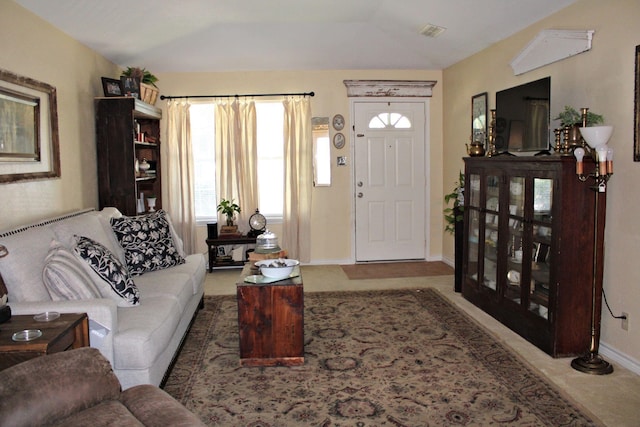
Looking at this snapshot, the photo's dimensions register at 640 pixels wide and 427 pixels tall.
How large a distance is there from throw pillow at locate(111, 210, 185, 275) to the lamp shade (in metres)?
3.12

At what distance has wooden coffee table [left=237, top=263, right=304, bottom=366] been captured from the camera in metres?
3.26

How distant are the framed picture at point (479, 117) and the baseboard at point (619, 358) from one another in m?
2.45

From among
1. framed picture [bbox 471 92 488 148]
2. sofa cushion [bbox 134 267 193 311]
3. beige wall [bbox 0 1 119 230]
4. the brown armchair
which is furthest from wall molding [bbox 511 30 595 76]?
beige wall [bbox 0 1 119 230]

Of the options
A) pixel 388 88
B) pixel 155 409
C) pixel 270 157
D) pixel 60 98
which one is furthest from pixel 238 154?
→ pixel 155 409

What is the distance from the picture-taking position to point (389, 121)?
6.48 m

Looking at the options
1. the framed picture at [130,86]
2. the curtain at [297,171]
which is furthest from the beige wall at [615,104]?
the framed picture at [130,86]

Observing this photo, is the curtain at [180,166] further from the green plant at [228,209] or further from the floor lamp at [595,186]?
the floor lamp at [595,186]

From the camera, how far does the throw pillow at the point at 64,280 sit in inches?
108

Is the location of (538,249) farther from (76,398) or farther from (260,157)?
(260,157)

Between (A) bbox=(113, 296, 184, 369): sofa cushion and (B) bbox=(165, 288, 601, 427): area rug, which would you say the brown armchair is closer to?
(A) bbox=(113, 296, 184, 369): sofa cushion

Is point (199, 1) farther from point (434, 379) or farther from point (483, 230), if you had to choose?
point (434, 379)

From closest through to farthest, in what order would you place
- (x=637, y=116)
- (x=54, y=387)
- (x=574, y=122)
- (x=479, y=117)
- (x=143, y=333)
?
(x=54, y=387), (x=143, y=333), (x=637, y=116), (x=574, y=122), (x=479, y=117)

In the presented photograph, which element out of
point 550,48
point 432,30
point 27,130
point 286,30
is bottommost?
point 27,130

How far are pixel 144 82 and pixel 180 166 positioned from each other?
1119mm
